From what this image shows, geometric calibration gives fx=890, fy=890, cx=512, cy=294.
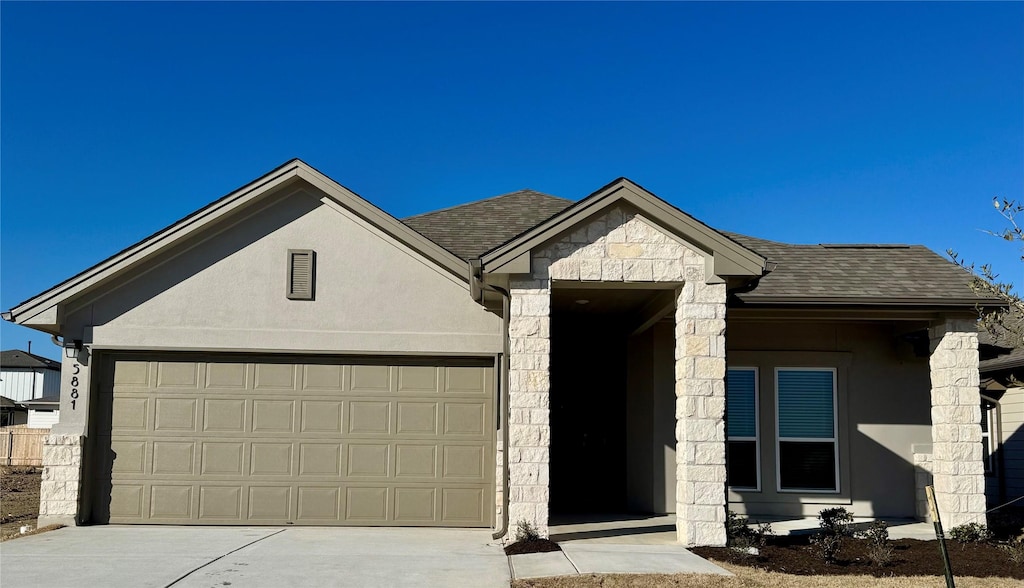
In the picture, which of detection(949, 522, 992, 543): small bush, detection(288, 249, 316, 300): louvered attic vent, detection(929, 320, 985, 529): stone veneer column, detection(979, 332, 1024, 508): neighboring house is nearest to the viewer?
detection(949, 522, 992, 543): small bush

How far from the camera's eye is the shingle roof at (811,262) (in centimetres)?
1227

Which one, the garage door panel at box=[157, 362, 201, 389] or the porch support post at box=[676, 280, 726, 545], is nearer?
the porch support post at box=[676, 280, 726, 545]

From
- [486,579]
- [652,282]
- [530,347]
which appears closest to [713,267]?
[652,282]

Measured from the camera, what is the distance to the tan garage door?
12.0 meters

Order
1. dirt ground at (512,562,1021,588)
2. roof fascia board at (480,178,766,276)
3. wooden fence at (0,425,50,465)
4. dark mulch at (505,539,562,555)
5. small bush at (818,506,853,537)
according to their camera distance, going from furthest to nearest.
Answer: wooden fence at (0,425,50,465), small bush at (818,506,853,537), roof fascia board at (480,178,766,276), dark mulch at (505,539,562,555), dirt ground at (512,562,1021,588)

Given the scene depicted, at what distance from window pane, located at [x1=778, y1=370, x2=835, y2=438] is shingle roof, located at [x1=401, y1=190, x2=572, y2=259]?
4.55 m

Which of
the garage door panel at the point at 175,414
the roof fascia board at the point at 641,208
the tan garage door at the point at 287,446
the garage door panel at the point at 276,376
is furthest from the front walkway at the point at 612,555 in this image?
the garage door panel at the point at 175,414

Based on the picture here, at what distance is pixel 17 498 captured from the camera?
1620 centimetres

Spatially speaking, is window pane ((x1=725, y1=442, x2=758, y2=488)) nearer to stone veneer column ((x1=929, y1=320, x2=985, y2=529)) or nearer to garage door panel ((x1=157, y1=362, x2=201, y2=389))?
stone veneer column ((x1=929, y1=320, x2=985, y2=529))

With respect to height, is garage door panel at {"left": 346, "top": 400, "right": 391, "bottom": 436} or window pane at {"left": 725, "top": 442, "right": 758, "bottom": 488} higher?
garage door panel at {"left": 346, "top": 400, "right": 391, "bottom": 436}

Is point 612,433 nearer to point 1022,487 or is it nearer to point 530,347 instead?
point 530,347

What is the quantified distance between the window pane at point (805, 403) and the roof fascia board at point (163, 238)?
8.11 m

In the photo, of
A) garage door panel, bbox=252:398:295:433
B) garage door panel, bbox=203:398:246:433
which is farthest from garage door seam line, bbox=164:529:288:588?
garage door panel, bbox=203:398:246:433

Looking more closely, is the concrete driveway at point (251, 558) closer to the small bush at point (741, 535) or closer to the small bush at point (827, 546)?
the small bush at point (741, 535)
